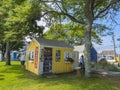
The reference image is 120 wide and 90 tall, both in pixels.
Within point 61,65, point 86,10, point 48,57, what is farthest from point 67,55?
point 86,10

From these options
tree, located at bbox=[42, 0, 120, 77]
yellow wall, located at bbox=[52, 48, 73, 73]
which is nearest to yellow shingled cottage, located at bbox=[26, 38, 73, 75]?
yellow wall, located at bbox=[52, 48, 73, 73]

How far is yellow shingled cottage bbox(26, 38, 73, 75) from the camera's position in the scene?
22188mm

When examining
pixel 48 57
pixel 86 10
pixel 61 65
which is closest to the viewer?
pixel 86 10

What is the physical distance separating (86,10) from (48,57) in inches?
241

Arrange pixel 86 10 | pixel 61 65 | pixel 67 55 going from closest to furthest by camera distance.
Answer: pixel 86 10
pixel 61 65
pixel 67 55

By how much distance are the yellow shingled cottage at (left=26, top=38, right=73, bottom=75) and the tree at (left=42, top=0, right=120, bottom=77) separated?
3.09 m

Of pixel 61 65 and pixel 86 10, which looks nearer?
pixel 86 10

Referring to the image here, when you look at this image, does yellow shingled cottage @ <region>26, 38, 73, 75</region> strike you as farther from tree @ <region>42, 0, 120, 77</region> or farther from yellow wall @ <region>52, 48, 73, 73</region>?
tree @ <region>42, 0, 120, 77</region>

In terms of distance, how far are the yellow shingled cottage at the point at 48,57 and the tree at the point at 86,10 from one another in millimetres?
3093

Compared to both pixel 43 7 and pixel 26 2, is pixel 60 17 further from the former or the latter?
pixel 26 2

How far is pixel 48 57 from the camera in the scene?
2302 cm

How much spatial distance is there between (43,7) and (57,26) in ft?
12.4

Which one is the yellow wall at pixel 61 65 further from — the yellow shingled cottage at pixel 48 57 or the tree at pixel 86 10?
the tree at pixel 86 10

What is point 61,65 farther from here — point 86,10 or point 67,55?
point 86,10
